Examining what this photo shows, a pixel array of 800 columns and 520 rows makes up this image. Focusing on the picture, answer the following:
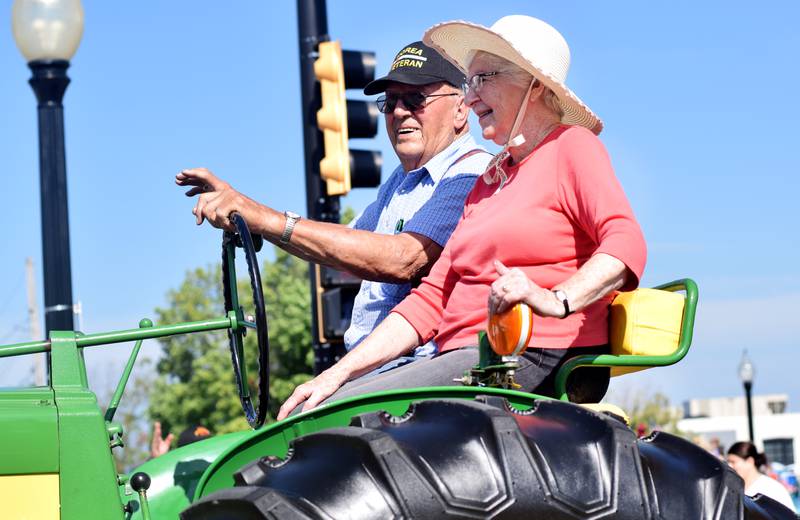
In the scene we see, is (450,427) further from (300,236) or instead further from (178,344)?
(178,344)

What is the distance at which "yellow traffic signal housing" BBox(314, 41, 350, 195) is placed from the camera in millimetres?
8805

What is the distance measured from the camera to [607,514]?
2818 millimetres

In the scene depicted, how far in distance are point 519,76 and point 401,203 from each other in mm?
1045

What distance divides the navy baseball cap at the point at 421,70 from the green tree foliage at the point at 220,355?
962 inches

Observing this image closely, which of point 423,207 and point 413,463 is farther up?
point 423,207

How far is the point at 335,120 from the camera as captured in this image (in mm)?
8820

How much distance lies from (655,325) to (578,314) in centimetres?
29

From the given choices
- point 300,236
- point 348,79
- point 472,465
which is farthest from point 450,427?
point 348,79

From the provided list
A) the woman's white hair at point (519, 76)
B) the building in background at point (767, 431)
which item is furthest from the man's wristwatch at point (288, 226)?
the building in background at point (767, 431)

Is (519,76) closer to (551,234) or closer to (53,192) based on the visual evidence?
→ (551,234)

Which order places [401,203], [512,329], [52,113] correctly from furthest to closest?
[52,113] < [401,203] < [512,329]

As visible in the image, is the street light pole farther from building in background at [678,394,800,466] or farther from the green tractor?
building in background at [678,394,800,466]

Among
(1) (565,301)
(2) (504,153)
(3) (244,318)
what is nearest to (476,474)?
(1) (565,301)

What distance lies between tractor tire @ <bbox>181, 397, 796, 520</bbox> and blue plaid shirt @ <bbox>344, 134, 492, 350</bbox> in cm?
172
